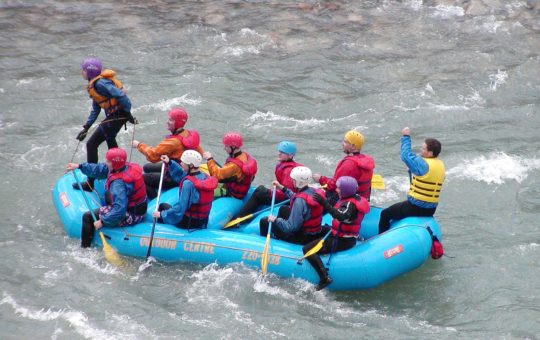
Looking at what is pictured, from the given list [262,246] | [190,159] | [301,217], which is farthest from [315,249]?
[190,159]

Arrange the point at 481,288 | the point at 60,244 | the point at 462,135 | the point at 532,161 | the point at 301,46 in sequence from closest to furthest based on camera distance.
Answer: the point at 481,288, the point at 60,244, the point at 532,161, the point at 462,135, the point at 301,46

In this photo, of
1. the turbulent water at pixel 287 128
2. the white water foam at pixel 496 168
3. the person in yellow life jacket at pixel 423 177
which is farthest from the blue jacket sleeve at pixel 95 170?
the white water foam at pixel 496 168

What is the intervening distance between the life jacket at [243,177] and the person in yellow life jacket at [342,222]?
4.34 ft

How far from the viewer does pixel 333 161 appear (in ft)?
39.6

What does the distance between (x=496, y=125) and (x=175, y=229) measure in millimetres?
6636

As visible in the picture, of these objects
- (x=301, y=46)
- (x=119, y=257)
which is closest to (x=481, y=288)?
(x=119, y=257)

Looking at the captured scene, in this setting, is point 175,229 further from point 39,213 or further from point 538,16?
point 538,16

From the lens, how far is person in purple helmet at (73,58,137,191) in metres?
9.82

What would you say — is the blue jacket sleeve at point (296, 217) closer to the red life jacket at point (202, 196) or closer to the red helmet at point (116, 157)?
the red life jacket at point (202, 196)

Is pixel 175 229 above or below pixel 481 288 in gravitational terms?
above

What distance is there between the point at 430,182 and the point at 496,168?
3.37 meters

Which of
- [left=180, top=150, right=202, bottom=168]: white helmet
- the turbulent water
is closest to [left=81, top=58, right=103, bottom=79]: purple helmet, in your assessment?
the turbulent water

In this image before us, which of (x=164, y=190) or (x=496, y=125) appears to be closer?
(x=164, y=190)

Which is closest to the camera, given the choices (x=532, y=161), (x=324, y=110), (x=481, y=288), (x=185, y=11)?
(x=481, y=288)
